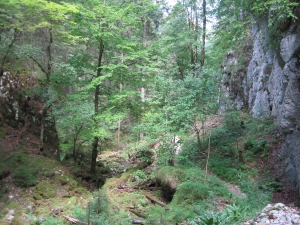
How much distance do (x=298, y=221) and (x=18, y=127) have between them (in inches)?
443

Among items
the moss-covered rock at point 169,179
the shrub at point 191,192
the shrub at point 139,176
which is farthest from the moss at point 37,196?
the shrub at point 191,192

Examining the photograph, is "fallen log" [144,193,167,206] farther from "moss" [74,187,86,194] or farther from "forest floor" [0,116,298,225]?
"moss" [74,187,86,194]

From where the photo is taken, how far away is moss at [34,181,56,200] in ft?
27.4

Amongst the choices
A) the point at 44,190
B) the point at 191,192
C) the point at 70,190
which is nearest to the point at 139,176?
the point at 70,190

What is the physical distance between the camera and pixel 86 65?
1173 cm

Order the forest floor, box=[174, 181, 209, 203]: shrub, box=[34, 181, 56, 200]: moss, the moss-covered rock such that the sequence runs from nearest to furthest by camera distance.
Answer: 1. the forest floor
2. box=[174, 181, 209, 203]: shrub
3. box=[34, 181, 56, 200]: moss
4. the moss-covered rock

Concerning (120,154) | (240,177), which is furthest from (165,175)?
(120,154)

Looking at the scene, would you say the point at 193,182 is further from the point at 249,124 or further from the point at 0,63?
the point at 0,63

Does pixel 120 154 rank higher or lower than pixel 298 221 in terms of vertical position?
lower

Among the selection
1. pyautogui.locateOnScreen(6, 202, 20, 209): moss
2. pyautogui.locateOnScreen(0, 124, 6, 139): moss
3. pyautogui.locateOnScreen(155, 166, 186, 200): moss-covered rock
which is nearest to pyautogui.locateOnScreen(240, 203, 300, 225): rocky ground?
pyautogui.locateOnScreen(155, 166, 186, 200): moss-covered rock

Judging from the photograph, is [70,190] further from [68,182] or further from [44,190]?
[44,190]

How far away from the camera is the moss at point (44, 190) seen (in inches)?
328

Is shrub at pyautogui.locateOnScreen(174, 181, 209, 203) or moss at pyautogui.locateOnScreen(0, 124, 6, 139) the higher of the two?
moss at pyautogui.locateOnScreen(0, 124, 6, 139)

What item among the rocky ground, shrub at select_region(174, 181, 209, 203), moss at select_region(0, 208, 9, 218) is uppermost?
the rocky ground
